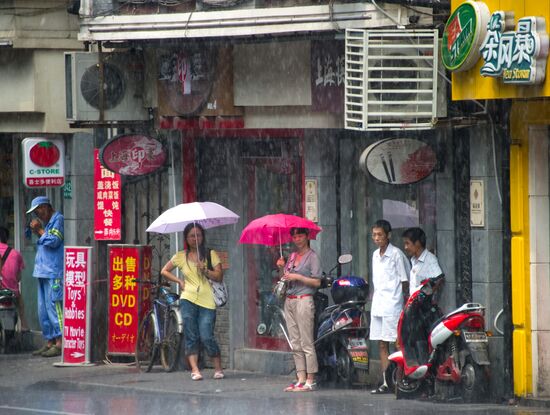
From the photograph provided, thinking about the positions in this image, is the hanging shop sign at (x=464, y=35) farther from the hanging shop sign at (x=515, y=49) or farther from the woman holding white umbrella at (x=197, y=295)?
the woman holding white umbrella at (x=197, y=295)

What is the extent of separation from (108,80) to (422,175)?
4.68 metres

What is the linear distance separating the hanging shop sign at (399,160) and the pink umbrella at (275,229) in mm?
1025

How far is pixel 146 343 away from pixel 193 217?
2419 millimetres

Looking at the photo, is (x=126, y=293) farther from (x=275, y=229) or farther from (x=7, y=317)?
(x=275, y=229)

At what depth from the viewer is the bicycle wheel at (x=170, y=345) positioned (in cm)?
1670

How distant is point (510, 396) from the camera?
13789 mm

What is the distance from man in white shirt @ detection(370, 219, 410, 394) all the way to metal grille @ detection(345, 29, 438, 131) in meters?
1.17

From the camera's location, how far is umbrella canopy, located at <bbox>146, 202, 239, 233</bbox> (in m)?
15.8

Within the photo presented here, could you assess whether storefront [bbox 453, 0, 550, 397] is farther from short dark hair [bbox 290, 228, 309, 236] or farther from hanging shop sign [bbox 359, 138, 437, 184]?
short dark hair [bbox 290, 228, 309, 236]

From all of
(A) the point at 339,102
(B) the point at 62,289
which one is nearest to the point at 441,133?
(A) the point at 339,102

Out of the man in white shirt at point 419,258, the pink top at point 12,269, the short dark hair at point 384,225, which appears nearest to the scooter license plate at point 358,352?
the man in white shirt at point 419,258

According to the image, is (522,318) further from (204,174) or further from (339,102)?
(204,174)

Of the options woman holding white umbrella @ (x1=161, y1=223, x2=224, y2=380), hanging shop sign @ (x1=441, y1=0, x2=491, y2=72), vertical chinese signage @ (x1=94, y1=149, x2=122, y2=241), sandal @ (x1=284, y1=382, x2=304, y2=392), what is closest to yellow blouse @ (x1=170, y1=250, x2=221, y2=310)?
woman holding white umbrella @ (x1=161, y1=223, x2=224, y2=380)

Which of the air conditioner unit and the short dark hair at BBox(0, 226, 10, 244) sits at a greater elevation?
the air conditioner unit
